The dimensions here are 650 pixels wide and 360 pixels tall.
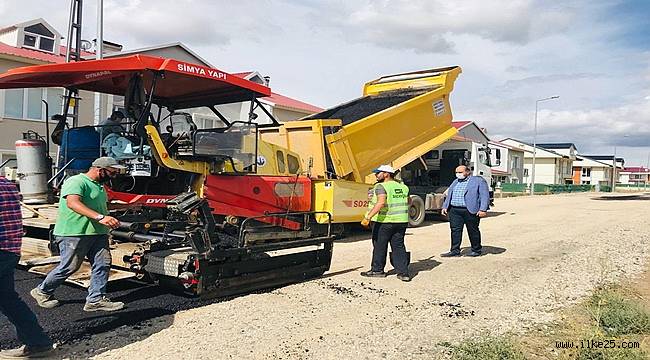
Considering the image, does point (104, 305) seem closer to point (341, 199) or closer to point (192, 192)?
point (192, 192)

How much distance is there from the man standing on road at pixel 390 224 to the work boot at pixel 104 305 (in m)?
3.21

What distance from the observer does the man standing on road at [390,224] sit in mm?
7281

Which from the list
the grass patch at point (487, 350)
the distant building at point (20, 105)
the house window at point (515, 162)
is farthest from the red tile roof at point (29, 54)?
the house window at point (515, 162)

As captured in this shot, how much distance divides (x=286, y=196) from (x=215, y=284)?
2.74m

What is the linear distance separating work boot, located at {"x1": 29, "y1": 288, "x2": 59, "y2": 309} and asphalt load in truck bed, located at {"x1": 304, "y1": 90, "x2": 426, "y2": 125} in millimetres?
6653

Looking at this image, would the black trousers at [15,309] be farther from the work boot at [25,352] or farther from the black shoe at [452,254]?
the black shoe at [452,254]

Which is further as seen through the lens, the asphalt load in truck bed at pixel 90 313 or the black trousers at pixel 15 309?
the asphalt load in truck bed at pixel 90 313

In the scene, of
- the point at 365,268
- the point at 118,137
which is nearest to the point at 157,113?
the point at 118,137

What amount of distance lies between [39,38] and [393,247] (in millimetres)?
18512

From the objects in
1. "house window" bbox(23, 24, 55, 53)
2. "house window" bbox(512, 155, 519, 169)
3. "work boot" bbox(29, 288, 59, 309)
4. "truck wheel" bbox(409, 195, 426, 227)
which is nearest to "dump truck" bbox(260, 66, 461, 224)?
"truck wheel" bbox(409, 195, 426, 227)

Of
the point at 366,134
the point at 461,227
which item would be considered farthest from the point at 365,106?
the point at 461,227

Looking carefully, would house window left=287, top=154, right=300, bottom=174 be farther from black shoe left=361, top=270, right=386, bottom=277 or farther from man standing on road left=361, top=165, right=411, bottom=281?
black shoe left=361, top=270, right=386, bottom=277

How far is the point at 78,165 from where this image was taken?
6.77 meters

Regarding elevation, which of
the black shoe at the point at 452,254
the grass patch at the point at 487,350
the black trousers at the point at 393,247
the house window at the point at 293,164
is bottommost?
the grass patch at the point at 487,350
